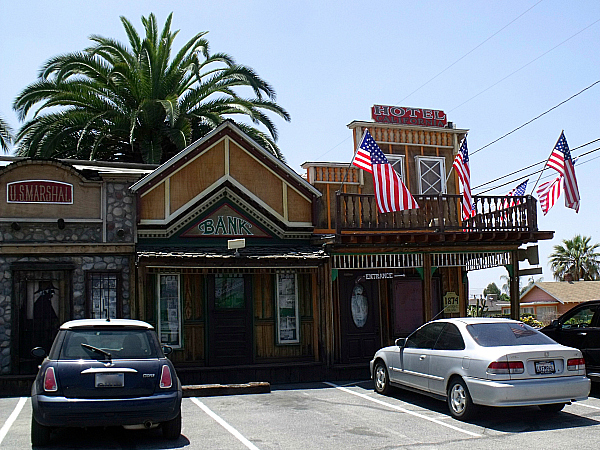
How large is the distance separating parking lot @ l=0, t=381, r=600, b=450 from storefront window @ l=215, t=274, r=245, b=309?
361 centimetres

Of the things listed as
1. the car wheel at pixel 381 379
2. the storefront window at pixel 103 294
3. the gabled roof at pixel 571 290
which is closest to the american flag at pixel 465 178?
the car wheel at pixel 381 379

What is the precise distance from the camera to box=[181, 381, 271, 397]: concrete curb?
12805 mm

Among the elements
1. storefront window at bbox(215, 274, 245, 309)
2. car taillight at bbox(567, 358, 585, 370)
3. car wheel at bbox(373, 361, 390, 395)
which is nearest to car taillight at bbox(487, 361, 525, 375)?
car taillight at bbox(567, 358, 585, 370)

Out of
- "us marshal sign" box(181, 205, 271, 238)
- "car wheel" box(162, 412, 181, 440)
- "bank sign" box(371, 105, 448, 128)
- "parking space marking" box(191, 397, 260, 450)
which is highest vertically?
"bank sign" box(371, 105, 448, 128)

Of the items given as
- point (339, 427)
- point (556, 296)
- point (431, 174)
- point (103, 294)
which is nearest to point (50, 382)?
point (339, 427)

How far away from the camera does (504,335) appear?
34.3ft

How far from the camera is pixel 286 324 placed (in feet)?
53.5

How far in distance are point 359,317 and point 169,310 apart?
4962 millimetres

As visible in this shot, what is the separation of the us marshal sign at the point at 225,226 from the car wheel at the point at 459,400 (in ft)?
23.3

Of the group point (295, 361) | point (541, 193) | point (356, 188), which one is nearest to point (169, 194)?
point (295, 361)

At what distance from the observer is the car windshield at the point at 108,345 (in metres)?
8.55

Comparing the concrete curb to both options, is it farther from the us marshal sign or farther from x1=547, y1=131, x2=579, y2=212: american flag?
x1=547, y1=131, x2=579, y2=212: american flag

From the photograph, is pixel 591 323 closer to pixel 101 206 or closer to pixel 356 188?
pixel 356 188

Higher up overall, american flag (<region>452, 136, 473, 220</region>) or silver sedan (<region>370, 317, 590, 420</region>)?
american flag (<region>452, 136, 473, 220</region>)
